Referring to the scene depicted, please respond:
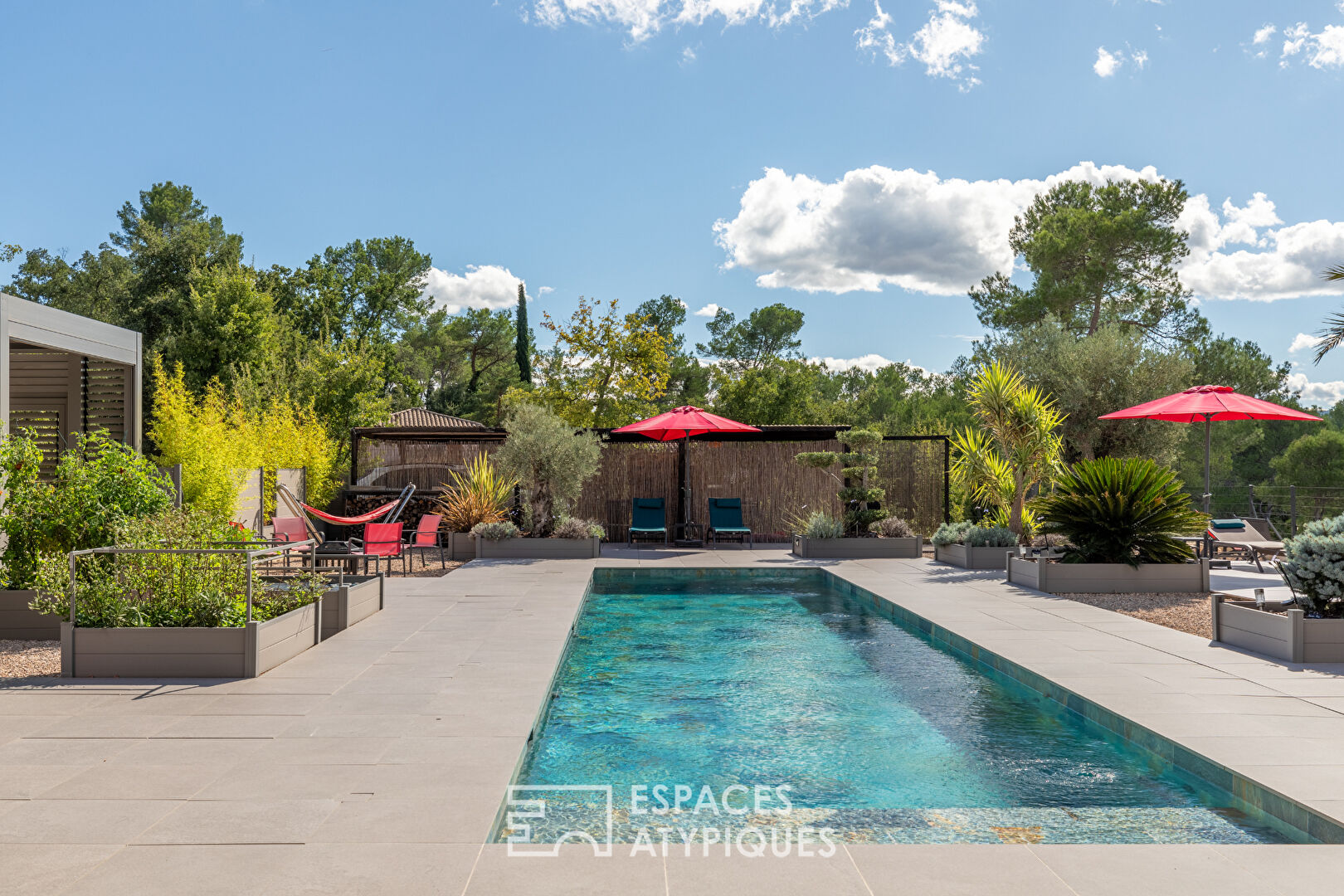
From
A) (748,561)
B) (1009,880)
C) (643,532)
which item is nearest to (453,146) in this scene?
(643,532)

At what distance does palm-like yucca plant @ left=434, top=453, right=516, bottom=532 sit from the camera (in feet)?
42.2

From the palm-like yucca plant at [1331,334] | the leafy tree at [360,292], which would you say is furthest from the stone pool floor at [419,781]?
the leafy tree at [360,292]

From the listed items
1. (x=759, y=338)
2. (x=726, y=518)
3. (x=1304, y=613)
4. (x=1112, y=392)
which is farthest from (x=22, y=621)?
(x=759, y=338)

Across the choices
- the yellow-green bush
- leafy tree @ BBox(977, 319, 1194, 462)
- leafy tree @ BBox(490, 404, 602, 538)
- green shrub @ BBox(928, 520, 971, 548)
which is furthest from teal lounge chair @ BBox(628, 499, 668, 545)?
leafy tree @ BBox(977, 319, 1194, 462)

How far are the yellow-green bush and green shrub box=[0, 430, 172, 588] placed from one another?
2.41ft

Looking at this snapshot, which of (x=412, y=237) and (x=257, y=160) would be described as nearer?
(x=257, y=160)

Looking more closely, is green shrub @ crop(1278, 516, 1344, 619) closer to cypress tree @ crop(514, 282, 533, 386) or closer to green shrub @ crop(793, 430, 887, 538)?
green shrub @ crop(793, 430, 887, 538)

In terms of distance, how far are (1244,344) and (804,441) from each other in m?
18.4

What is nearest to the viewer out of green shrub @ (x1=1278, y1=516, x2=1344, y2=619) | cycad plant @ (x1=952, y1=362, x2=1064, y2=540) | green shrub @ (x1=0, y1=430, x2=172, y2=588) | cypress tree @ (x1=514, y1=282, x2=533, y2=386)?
green shrub @ (x1=1278, y1=516, x2=1344, y2=619)

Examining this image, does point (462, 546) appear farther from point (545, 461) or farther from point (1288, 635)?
point (1288, 635)

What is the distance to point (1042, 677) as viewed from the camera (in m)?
4.99

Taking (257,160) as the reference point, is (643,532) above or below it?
below

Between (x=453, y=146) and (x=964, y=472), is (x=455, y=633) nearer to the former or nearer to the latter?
(x=964, y=472)

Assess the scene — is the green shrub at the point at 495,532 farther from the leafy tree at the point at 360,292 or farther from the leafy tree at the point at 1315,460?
the leafy tree at the point at 1315,460
